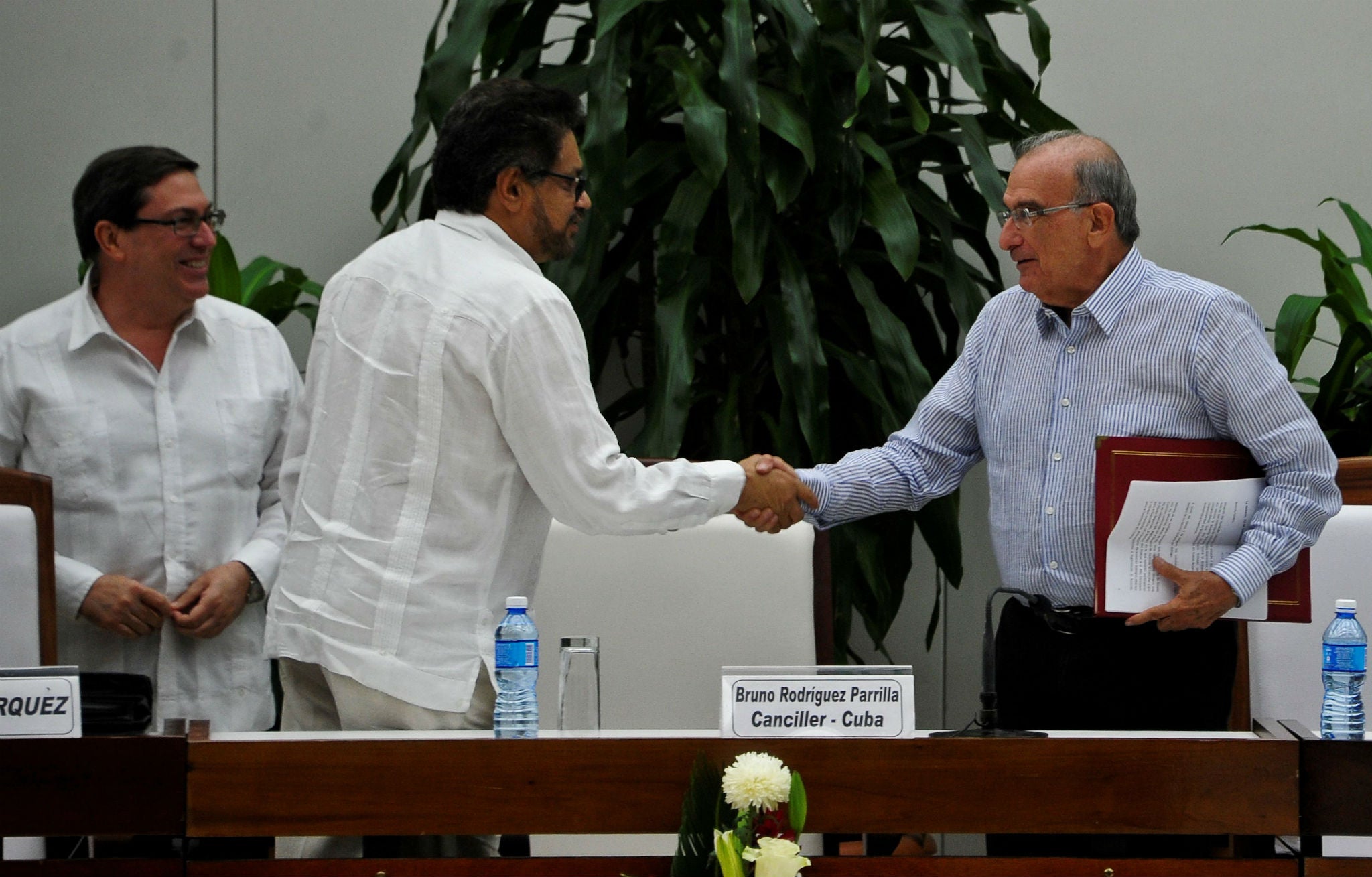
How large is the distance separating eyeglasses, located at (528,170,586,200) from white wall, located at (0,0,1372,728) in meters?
1.70

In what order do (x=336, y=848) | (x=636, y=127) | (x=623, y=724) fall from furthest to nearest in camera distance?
(x=636, y=127) < (x=623, y=724) < (x=336, y=848)

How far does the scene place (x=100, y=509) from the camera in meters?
2.30

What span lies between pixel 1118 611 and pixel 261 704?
4.42 ft

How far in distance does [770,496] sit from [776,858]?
0.89m

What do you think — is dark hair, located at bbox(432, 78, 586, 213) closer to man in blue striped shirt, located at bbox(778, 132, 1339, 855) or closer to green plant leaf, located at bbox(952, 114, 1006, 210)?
man in blue striped shirt, located at bbox(778, 132, 1339, 855)

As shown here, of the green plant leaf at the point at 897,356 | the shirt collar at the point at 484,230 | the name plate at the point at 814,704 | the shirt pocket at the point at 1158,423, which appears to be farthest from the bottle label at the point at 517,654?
the green plant leaf at the point at 897,356

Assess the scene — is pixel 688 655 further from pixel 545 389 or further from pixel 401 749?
pixel 401 749

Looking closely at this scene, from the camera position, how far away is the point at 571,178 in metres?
1.98

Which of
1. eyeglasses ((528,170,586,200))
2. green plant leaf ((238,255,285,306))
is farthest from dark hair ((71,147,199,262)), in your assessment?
eyeglasses ((528,170,586,200))

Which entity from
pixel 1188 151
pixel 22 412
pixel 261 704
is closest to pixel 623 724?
pixel 261 704

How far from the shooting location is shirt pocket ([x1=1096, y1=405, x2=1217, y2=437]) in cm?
202

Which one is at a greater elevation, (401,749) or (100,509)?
(100,509)

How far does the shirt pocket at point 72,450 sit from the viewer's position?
2283mm

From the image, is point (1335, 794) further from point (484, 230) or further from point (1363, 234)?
point (1363, 234)
